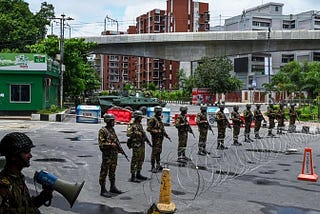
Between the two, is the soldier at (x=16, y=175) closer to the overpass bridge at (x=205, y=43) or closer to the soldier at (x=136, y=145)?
the soldier at (x=136, y=145)

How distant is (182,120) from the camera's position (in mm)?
13836

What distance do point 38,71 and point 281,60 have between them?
80.5 m

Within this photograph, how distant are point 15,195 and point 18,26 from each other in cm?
5017

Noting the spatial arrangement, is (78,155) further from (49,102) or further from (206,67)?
(206,67)

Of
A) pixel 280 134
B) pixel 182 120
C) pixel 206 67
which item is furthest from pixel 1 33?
pixel 182 120

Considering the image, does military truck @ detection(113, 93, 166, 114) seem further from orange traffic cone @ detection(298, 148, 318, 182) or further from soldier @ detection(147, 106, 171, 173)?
orange traffic cone @ detection(298, 148, 318, 182)

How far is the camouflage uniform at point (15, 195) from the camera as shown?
312 centimetres

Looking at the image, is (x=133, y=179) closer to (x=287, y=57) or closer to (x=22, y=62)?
(x=22, y=62)

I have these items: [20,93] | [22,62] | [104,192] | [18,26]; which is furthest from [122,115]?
[18,26]

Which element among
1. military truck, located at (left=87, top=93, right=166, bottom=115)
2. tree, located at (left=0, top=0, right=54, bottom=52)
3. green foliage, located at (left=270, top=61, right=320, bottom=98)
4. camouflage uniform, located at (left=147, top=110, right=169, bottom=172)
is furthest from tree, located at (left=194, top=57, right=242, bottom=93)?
camouflage uniform, located at (left=147, top=110, right=169, bottom=172)

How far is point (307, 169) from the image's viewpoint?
1159 cm

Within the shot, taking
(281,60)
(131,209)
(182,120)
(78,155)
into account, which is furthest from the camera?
(281,60)

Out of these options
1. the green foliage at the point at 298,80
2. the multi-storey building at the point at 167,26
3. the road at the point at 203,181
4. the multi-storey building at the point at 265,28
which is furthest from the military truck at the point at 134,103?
the multi-storey building at the point at 167,26

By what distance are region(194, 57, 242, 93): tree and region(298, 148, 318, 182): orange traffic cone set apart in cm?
4817
